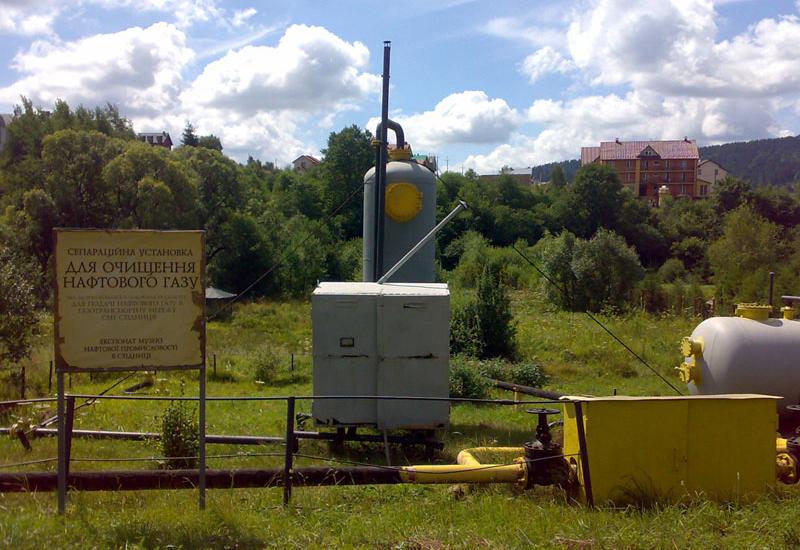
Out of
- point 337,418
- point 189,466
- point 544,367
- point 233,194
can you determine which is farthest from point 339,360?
point 233,194

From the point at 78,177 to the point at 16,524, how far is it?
120 ft

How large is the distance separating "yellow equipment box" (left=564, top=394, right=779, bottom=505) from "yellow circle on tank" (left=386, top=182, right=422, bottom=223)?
8.41 m

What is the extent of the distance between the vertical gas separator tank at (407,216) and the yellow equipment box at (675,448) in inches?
327

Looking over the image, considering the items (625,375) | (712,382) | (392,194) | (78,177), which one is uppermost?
(78,177)

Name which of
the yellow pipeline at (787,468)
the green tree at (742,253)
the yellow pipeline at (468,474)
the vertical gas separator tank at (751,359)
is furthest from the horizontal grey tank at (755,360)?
the green tree at (742,253)

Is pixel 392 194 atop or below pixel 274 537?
atop

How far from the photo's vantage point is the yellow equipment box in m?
6.53

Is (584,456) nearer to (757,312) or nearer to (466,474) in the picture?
(466,474)

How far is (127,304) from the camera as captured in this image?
20.5 feet

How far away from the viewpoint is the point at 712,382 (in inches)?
373

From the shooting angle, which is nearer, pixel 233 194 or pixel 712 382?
pixel 712 382

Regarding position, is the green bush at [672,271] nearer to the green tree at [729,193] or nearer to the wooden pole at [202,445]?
the green tree at [729,193]

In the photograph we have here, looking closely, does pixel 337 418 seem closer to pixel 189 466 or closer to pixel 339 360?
pixel 339 360

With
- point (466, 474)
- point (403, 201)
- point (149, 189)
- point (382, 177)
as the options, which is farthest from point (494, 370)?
point (149, 189)
